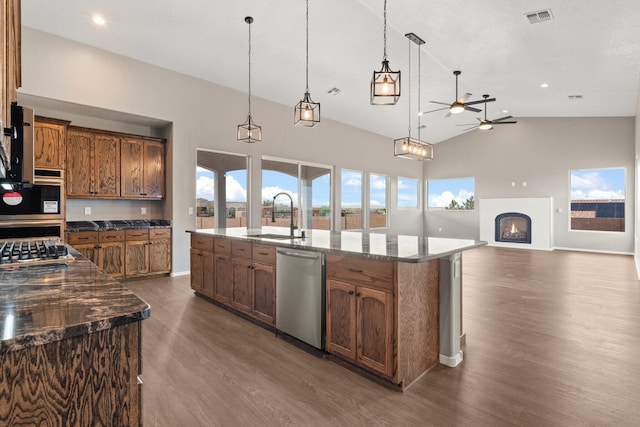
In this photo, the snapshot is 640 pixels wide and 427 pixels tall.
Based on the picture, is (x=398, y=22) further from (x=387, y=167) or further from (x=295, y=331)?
(x=387, y=167)

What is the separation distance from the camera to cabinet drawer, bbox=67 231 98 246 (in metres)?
4.84

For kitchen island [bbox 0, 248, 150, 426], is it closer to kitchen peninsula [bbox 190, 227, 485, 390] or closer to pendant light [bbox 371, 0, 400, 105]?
kitchen peninsula [bbox 190, 227, 485, 390]

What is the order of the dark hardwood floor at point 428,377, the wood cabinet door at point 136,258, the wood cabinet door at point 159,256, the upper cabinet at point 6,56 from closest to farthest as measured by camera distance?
the upper cabinet at point 6,56, the dark hardwood floor at point 428,377, the wood cabinet door at point 136,258, the wood cabinet door at point 159,256

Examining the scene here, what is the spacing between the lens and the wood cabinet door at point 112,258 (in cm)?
505

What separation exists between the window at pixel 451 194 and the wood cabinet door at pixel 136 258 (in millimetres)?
9544

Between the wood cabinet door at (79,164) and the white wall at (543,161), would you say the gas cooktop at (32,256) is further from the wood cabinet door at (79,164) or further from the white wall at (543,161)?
the white wall at (543,161)

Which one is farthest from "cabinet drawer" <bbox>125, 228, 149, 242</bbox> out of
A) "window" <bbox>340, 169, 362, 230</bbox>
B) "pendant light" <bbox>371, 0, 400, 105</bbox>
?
"window" <bbox>340, 169, 362, 230</bbox>

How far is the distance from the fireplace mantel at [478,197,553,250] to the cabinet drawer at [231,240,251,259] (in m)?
7.56

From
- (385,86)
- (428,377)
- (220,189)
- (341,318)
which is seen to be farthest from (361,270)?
(220,189)

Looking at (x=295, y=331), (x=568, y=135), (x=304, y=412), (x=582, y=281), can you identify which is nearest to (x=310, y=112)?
(x=295, y=331)

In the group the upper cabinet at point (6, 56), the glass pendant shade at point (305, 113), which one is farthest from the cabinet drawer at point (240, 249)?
the upper cabinet at point (6, 56)

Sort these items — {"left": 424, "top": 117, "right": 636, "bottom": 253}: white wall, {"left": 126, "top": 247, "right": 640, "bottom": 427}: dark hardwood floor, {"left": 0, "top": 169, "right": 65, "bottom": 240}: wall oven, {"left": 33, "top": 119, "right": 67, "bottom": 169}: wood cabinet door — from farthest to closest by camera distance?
{"left": 424, "top": 117, "right": 636, "bottom": 253}: white wall, {"left": 33, "top": 119, "right": 67, "bottom": 169}: wood cabinet door, {"left": 0, "top": 169, "right": 65, "bottom": 240}: wall oven, {"left": 126, "top": 247, "right": 640, "bottom": 427}: dark hardwood floor

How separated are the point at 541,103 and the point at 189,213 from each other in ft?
27.3

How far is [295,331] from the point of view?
282 centimetres
